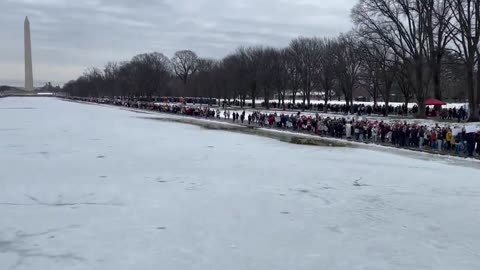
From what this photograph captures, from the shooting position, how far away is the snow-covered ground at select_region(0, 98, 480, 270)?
7844mm

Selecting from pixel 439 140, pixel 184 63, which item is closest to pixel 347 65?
pixel 439 140

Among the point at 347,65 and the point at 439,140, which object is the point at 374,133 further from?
the point at 347,65

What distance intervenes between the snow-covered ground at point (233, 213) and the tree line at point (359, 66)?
26.3 m

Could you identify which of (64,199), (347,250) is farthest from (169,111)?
(347,250)

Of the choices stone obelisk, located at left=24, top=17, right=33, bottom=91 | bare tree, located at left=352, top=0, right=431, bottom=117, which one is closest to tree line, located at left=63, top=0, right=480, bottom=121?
bare tree, located at left=352, top=0, right=431, bottom=117

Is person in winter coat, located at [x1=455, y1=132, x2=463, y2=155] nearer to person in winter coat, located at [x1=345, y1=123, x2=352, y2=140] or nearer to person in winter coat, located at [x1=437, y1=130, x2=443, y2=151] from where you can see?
person in winter coat, located at [x1=437, y1=130, x2=443, y2=151]

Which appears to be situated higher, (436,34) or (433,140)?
(436,34)

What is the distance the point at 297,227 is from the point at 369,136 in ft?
69.5

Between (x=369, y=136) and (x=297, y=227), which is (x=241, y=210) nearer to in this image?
(x=297, y=227)

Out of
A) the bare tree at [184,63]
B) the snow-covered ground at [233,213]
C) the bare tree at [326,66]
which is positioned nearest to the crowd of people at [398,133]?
the snow-covered ground at [233,213]

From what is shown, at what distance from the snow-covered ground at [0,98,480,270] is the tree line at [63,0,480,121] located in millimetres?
26276

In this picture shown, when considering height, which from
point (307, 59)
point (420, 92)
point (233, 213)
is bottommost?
point (233, 213)

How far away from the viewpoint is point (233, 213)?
10.6 metres

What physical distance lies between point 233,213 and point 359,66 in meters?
54.4
